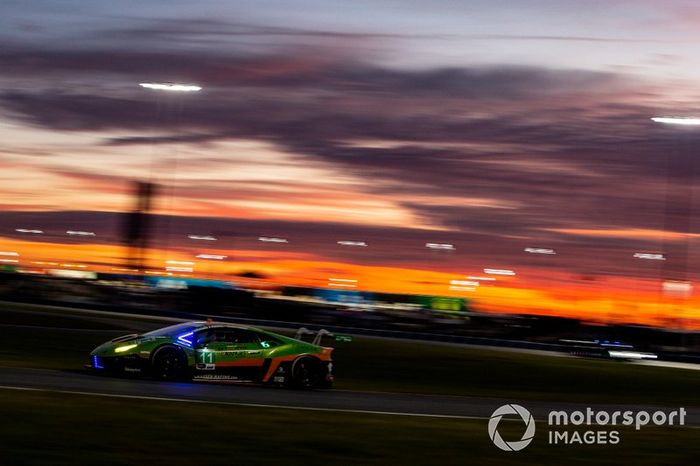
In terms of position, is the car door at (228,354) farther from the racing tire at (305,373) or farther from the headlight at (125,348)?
the headlight at (125,348)

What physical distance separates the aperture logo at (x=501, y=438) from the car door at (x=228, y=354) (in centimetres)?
421

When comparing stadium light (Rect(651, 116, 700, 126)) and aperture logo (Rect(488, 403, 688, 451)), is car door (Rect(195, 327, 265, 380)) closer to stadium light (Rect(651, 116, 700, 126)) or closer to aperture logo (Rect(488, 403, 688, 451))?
aperture logo (Rect(488, 403, 688, 451))

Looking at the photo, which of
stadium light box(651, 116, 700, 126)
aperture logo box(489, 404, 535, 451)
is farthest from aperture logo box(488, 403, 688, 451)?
stadium light box(651, 116, 700, 126)

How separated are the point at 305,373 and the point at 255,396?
2.73 m

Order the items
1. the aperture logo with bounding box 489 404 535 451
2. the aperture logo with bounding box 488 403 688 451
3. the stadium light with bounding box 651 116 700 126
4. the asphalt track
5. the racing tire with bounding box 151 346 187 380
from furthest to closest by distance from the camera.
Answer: the stadium light with bounding box 651 116 700 126
the racing tire with bounding box 151 346 187 380
the asphalt track
the aperture logo with bounding box 488 403 688 451
the aperture logo with bounding box 489 404 535 451

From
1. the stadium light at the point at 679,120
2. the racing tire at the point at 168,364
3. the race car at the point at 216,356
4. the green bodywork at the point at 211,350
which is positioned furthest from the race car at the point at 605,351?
the racing tire at the point at 168,364

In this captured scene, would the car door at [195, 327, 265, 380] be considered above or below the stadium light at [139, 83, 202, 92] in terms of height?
below

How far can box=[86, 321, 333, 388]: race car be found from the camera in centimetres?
1659

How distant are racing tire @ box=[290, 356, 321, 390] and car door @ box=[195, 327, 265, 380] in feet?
1.92

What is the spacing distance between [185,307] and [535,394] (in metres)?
39.2

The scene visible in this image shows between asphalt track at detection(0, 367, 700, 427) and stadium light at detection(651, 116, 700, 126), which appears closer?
asphalt track at detection(0, 367, 700, 427)

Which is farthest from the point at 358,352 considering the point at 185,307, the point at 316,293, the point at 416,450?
the point at 316,293

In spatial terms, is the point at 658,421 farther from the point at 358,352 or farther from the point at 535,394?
the point at 358,352

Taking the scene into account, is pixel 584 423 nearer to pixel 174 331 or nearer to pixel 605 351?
pixel 174 331
